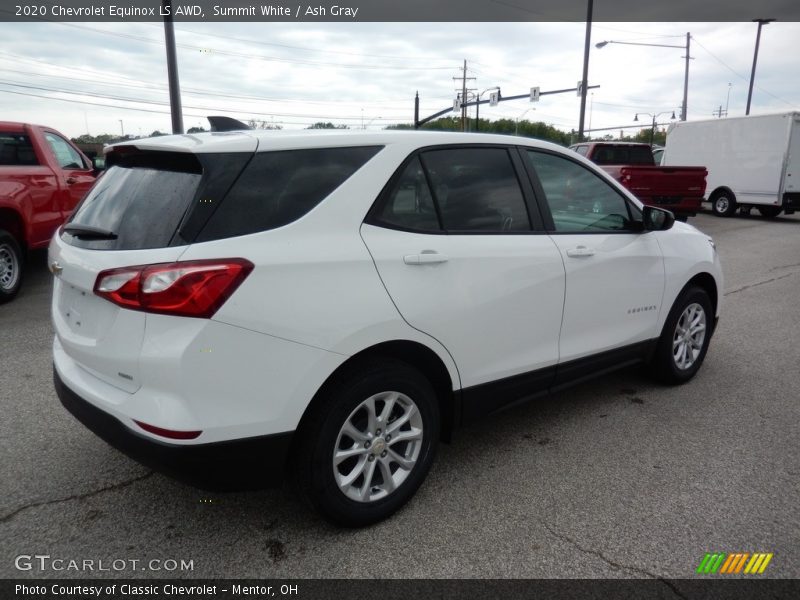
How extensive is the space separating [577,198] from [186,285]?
95.2 inches

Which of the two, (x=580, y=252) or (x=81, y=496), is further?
(x=580, y=252)

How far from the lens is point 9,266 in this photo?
6.71 m

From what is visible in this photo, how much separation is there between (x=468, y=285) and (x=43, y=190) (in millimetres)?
6429

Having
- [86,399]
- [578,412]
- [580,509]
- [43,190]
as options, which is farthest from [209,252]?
[43,190]

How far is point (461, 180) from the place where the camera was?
2959 millimetres

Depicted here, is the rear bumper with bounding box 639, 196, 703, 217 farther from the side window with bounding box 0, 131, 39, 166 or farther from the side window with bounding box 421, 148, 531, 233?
the side window with bounding box 0, 131, 39, 166

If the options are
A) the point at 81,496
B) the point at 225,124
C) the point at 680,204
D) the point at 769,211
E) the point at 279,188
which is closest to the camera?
the point at 279,188

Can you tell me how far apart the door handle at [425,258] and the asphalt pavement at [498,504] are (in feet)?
3.80

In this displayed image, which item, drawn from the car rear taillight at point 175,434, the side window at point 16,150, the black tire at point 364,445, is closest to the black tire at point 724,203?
the side window at point 16,150

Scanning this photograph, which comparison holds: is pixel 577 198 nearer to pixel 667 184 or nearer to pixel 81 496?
pixel 81 496

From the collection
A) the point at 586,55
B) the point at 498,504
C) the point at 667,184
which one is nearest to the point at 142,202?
the point at 498,504

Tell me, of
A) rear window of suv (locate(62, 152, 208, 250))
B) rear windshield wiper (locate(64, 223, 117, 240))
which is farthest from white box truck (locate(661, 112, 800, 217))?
rear windshield wiper (locate(64, 223, 117, 240))

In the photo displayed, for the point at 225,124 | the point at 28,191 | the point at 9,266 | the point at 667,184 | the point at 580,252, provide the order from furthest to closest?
the point at 667,184 → the point at 28,191 → the point at 9,266 → the point at 580,252 → the point at 225,124

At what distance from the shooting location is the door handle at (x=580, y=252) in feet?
10.8
